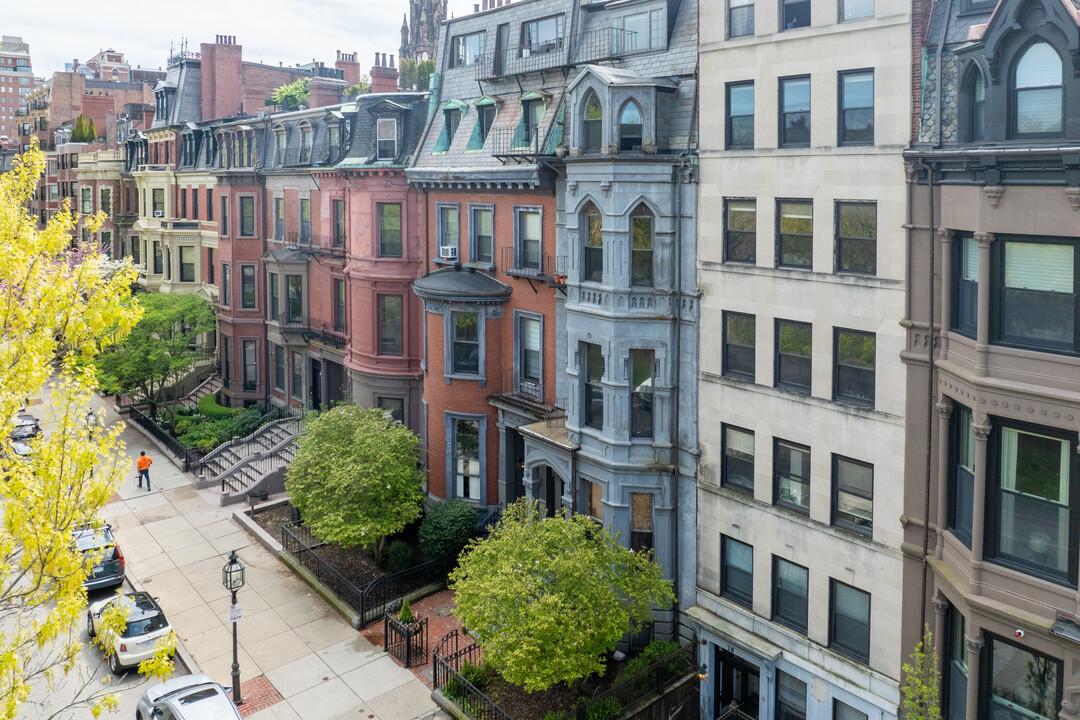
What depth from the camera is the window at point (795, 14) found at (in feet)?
66.0

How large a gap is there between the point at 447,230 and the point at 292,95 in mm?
32667

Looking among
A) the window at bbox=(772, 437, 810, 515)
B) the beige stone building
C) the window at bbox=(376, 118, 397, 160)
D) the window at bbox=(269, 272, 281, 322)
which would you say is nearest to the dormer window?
the window at bbox=(376, 118, 397, 160)

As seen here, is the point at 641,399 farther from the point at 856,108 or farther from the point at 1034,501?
the point at 1034,501

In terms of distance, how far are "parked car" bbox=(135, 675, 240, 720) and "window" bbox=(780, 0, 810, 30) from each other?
20.1m

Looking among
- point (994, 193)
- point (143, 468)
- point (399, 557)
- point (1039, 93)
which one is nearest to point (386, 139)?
point (399, 557)

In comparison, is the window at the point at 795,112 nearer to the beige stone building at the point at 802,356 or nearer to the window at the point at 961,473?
the beige stone building at the point at 802,356

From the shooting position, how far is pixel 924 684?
57.4ft

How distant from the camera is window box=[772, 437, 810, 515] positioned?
21047mm

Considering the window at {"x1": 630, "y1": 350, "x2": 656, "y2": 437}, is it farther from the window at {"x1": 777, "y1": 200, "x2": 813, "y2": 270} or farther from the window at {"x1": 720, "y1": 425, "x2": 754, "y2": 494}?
the window at {"x1": 777, "y1": 200, "x2": 813, "y2": 270}

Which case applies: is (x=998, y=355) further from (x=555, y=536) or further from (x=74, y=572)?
(x=74, y=572)

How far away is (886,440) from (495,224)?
15.7m

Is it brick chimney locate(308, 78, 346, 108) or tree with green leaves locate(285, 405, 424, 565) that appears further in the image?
brick chimney locate(308, 78, 346, 108)

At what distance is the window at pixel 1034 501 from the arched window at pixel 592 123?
13134mm

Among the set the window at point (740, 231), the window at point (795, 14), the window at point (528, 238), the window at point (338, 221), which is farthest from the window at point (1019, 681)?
the window at point (338, 221)
